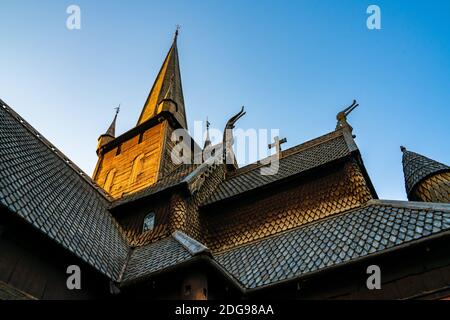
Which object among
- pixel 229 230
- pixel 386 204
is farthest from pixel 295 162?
pixel 386 204

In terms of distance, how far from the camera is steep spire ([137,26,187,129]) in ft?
75.4

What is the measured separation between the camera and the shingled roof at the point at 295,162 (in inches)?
433

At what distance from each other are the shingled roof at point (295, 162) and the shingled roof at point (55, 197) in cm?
374

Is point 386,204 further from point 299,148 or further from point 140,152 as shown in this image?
point 140,152

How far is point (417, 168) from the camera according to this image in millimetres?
11203

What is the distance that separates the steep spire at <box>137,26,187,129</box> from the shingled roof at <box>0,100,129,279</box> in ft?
35.4

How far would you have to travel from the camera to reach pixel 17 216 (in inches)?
249

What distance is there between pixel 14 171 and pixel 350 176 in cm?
876

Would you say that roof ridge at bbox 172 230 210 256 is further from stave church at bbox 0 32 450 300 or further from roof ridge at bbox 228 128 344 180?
roof ridge at bbox 228 128 344 180

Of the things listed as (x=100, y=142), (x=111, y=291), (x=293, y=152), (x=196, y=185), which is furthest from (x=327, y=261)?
(x=100, y=142)

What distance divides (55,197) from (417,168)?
35.9 ft

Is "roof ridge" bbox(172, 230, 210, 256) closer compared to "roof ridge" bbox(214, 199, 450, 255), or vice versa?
"roof ridge" bbox(172, 230, 210, 256)

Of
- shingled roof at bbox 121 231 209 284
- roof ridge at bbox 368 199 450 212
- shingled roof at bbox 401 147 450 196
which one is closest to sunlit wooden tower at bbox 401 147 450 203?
shingled roof at bbox 401 147 450 196
